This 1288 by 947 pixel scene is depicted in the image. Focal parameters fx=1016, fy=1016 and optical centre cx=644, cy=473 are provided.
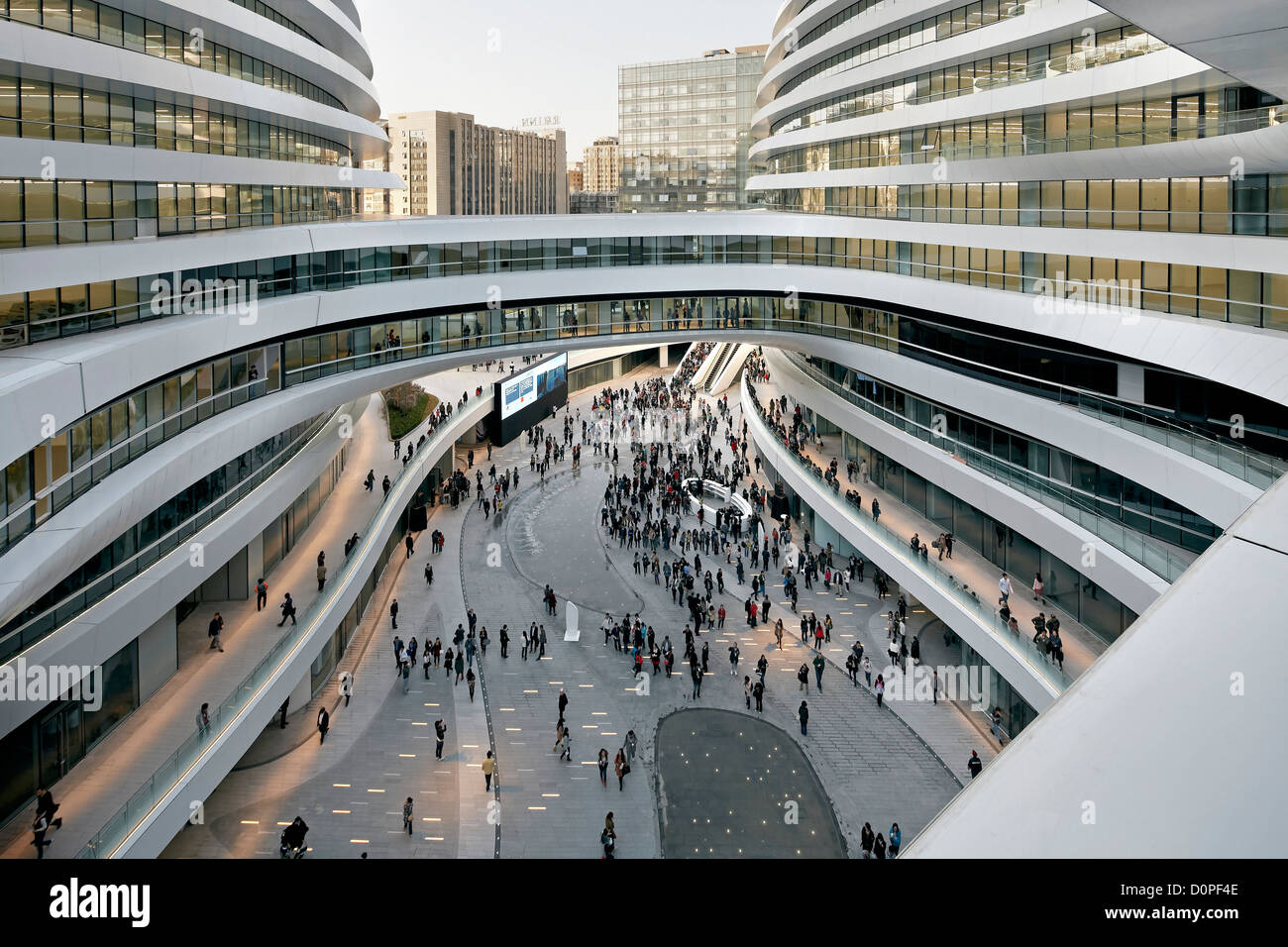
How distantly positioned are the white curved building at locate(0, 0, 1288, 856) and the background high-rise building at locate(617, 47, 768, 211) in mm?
Result: 75827

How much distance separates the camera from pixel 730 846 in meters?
19.8

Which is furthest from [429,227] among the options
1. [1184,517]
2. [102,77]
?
[1184,517]

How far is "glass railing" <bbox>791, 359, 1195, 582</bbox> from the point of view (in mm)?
19625

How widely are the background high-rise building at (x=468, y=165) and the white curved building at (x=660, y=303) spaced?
110 meters

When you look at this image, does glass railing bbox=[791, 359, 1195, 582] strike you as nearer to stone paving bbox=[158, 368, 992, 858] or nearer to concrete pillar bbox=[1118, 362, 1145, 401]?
concrete pillar bbox=[1118, 362, 1145, 401]

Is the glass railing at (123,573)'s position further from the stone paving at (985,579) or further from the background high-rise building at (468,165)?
the background high-rise building at (468,165)

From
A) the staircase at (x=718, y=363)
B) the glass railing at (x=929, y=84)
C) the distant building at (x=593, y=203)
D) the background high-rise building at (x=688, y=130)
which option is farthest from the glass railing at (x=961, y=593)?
the distant building at (x=593, y=203)

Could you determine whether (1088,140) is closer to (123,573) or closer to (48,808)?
(123,573)

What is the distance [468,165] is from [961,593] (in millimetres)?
146762

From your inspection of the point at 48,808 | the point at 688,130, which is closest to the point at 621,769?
the point at 48,808

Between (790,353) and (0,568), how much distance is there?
1571 inches

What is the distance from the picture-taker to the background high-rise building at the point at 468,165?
493ft

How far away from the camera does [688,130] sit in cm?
11438
